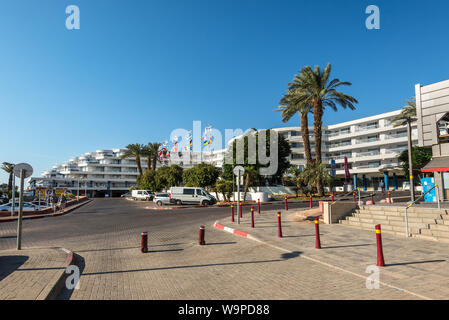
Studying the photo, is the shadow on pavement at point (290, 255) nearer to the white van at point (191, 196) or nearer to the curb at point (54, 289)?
the curb at point (54, 289)

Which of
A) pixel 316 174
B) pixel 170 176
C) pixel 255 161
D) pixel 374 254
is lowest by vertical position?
pixel 374 254

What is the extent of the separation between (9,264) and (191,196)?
78.5ft

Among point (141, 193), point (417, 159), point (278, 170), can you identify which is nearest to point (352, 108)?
point (278, 170)

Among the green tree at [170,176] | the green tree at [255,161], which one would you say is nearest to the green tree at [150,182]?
the green tree at [170,176]

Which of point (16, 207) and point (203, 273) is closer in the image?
point (203, 273)

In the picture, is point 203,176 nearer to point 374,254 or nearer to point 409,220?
point 409,220

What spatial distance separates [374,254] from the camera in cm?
738

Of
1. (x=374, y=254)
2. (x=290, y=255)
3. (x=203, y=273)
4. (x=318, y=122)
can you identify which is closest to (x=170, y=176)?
(x=318, y=122)

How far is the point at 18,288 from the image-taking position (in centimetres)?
480

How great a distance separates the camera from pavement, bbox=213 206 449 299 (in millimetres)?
5061

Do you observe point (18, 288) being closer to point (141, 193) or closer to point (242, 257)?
point (242, 257)

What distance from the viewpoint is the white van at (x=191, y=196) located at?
30.1m

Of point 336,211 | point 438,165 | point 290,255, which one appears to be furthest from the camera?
point 438,165

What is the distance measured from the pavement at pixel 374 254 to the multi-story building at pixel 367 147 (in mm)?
43670
